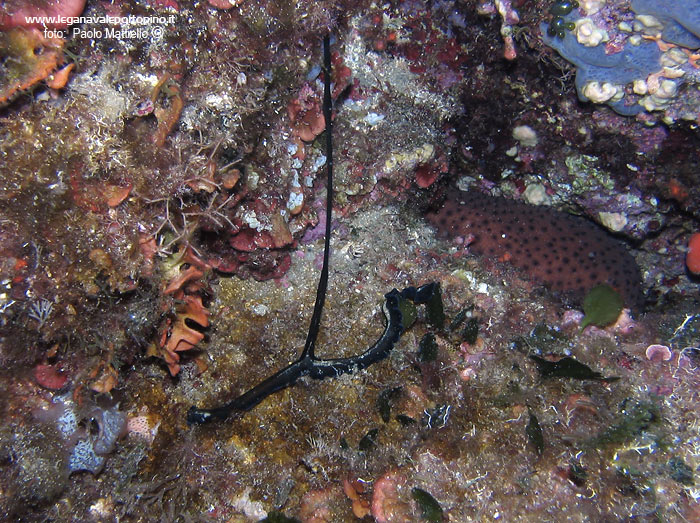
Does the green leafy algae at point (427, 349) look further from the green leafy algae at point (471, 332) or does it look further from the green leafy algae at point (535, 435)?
the green leafy algae at point (535, 435)

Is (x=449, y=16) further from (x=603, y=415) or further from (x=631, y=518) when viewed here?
(x=631, y=518)

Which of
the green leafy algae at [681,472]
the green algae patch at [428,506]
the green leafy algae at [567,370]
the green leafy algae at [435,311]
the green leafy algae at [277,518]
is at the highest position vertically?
the green leafy algae at [435,311]

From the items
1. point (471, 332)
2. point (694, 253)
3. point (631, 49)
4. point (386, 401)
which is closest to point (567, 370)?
point (471, 332)

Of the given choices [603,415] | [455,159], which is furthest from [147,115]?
[603,415]

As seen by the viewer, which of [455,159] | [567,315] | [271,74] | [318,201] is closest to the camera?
[271,74]

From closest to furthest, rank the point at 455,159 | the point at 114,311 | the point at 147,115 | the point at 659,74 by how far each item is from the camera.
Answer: the point at 147,115
the point at 114,311
the point at 659,74
the point at 455,159

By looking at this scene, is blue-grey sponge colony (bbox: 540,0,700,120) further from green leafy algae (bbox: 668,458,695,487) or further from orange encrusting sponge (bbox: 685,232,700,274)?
green leafy algae (bbox: 668,458,695,487)

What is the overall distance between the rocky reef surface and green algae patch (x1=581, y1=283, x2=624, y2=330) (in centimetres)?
10

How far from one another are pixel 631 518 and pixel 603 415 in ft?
1.97

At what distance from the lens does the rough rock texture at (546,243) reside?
3.92 meters

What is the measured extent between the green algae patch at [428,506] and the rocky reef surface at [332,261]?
0.01 meters

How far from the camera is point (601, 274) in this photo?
13.0ft

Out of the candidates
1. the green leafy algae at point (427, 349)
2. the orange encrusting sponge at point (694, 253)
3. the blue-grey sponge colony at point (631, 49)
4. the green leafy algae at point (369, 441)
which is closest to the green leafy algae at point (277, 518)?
the green leafy algae at point (369, 441)

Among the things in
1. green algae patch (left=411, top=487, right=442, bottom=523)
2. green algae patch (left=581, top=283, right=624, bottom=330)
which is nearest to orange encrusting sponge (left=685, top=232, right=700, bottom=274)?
green algae patch (left=581, top=283, right=624, bottom=330)
